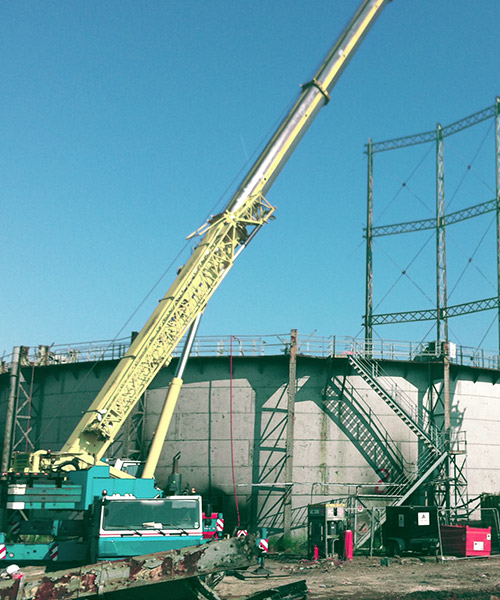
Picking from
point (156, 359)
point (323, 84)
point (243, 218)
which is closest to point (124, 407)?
point (156, 359)

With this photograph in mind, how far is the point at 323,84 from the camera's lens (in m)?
24.5

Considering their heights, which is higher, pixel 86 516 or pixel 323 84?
pixel 323 84

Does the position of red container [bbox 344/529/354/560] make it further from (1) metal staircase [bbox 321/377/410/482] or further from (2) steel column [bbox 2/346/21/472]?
(2) steel column [bbox 2/346/21/472]

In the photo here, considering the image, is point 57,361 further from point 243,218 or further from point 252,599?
point 252,599

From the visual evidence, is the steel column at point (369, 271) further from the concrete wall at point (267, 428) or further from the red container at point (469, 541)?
the red container at point (469, 541)

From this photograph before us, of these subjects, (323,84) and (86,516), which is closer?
(86,516)

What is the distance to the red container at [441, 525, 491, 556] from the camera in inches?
955

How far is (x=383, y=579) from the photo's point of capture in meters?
19.3

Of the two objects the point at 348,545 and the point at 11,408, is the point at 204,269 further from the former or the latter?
the point at 11,408

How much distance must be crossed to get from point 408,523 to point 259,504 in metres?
7.11

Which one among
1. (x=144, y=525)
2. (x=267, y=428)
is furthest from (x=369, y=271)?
(x=144, y=525)

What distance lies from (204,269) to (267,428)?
425 inches

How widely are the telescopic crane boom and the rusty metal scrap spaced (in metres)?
9.75

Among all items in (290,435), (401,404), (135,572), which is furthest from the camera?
(401,404)
